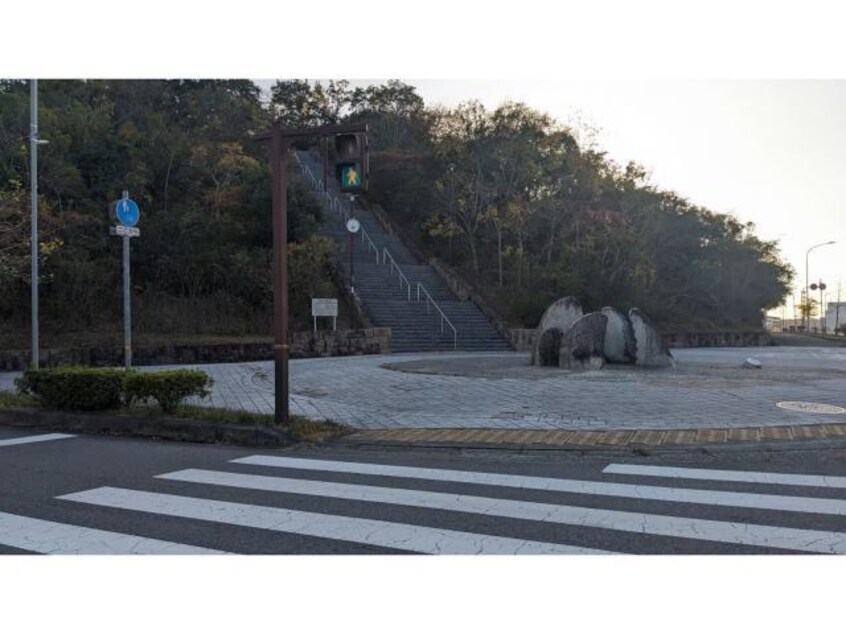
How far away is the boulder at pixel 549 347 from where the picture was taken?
15766mm

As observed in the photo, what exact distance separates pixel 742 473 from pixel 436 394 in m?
5.62

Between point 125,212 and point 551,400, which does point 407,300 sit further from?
point 125,212

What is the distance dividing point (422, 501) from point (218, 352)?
14.2 metres

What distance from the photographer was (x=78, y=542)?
4.20 m

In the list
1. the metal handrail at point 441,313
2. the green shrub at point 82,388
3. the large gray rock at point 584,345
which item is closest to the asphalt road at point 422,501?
the green shrub at point 82,388

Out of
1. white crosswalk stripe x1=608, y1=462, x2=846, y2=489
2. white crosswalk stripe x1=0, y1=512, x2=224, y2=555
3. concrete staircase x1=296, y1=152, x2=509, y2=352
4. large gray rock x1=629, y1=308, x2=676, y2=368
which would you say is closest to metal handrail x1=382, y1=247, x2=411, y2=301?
concrete staircase x1=296, y1=152, x2=509, y2=352

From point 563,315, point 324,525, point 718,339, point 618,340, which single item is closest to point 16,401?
point 324,525

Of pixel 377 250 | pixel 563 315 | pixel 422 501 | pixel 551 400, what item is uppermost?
pixel 377 250

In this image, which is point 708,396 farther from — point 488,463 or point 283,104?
point 283,104

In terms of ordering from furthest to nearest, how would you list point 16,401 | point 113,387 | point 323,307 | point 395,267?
point 395,267 < point 323,307 < point 16,401 < point 113,387

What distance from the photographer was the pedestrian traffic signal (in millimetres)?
7555

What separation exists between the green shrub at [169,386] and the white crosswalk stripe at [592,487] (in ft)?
7.91

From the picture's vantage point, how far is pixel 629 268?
92.2ft

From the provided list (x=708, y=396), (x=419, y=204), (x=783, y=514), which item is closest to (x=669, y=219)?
(x=419, y=204)
